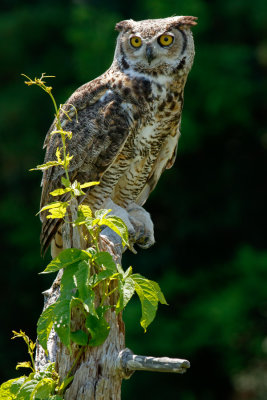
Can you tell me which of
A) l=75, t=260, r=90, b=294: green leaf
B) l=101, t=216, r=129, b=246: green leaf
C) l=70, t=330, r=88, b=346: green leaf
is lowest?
l=70, t=330, r=88, b=346: green leaf

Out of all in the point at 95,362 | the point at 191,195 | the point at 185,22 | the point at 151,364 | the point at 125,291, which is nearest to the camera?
the point at 151,364

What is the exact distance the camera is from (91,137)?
3.15m

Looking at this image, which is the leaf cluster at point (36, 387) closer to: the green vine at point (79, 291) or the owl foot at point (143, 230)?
the green vine at point (79, 291)

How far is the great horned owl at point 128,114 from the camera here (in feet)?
10.2

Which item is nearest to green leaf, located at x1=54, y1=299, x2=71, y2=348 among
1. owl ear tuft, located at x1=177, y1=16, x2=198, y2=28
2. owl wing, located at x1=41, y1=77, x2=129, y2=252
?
owl wing, located at x1=41, y1=77, x2=129, y2=252

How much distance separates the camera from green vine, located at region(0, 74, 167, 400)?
2092mm

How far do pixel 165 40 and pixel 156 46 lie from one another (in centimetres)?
6

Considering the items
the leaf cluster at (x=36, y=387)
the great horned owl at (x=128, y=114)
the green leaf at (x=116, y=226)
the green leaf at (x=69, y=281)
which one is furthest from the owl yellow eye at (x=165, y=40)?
the leaf cluster at (x=36, y=387)

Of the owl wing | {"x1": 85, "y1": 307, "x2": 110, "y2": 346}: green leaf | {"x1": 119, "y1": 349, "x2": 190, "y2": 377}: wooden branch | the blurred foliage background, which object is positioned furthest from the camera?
the blurred foliage background

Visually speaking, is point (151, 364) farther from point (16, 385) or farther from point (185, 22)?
point (185, 22)

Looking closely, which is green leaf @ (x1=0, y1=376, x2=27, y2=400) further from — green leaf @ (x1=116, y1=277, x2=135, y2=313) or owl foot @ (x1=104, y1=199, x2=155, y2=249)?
owl foot @ (x1=104, y1=199, x2=155, y2=249)

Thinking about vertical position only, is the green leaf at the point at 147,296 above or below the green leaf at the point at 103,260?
below

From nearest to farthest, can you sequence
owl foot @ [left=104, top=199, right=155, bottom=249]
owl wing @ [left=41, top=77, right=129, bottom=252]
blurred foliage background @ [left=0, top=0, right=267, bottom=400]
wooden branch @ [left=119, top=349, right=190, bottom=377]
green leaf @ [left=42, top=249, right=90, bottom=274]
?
1. wooden branch @ [left=119, top=349, right=190, bottom=377]
2. green leaf @ [left=42, top=249, right=90, bottom=274]
3. owl wing @ [left=41, top=77, right=129, bottom=252]
4. owl foot @ [left=104, top=199, right=155, bottom=249]
5. blurred foliage background @ [left=0, top=0, right=267, bottom=400]

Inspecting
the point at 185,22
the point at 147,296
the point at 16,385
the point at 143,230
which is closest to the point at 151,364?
the point at 147,296
